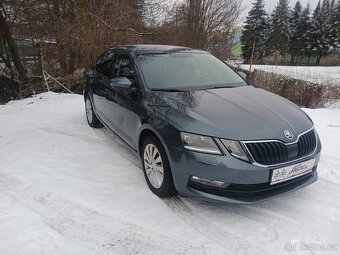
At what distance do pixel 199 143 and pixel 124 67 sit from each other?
1.96 metres

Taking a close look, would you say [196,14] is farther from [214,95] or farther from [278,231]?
Result: [278,231]

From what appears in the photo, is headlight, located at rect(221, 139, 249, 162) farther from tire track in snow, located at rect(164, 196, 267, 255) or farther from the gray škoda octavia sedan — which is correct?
tire track in snow, located at rect(164, 196, 267, 255)

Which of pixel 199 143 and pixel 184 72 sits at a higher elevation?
pixel 184 72

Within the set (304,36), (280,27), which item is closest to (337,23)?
(304,36)

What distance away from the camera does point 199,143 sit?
2789mm

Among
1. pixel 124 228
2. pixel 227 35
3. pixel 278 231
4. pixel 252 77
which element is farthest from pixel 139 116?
pixel 227 35

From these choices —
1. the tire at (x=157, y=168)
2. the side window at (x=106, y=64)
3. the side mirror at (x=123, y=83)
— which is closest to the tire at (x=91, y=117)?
the side window at (x=106, y=64)

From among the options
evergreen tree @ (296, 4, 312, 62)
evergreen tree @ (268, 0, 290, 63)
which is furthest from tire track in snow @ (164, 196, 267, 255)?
evergreen tree @ (296, 4, 312, 62)

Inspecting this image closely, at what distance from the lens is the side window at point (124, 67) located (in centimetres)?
397

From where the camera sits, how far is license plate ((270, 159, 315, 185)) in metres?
2.76

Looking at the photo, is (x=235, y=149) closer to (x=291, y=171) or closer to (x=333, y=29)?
(x=291, y=171)

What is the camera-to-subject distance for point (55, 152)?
4488mm

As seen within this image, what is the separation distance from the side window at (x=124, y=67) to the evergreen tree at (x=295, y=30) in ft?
150

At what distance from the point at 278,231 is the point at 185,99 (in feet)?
5.16
